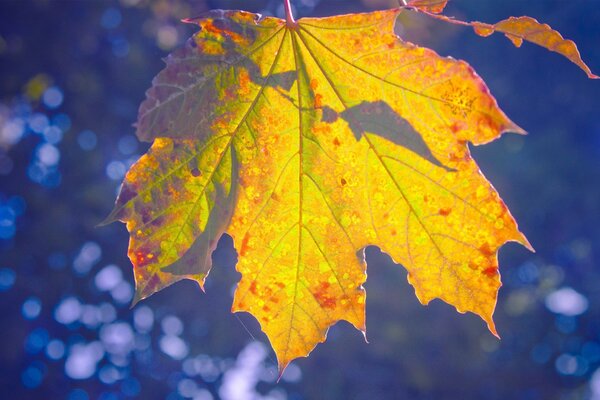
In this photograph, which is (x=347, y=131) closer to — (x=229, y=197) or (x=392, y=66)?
(x=392, y=66)

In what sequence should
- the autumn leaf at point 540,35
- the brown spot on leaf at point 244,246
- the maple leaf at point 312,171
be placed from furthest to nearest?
the brown spot on leaf at point 244,246, the maple leaf at point 312,171, the autumn leaf at point 540,35

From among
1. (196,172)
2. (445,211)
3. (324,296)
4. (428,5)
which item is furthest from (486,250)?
(196,172)

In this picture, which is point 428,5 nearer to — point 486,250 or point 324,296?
point 486,250

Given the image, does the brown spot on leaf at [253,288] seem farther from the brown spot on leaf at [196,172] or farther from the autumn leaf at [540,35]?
the autumn leaf at [540,35]

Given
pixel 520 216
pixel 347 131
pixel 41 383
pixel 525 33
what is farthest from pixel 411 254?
pixel 41 383


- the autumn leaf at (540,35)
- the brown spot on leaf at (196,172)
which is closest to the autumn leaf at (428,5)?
the autumn leaf at (540,35)
